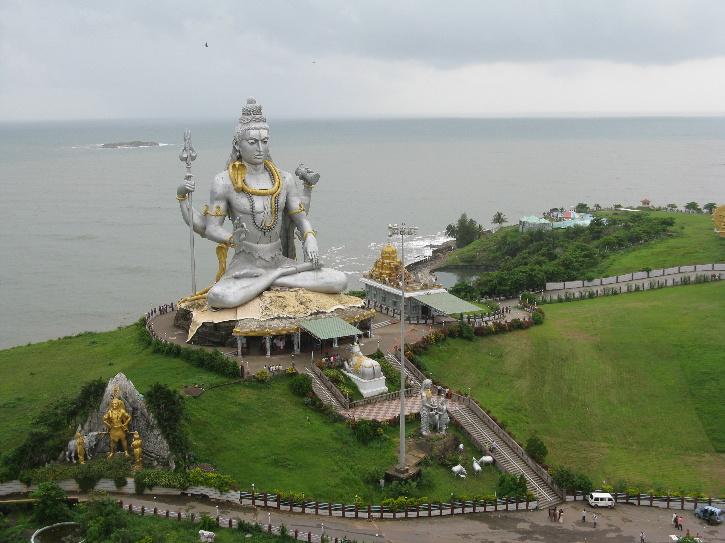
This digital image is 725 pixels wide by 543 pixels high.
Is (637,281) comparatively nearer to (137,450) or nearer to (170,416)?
(170,416)

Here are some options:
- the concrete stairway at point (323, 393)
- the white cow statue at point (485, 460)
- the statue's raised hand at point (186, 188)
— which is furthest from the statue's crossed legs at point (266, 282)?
the white cow statue at point (485, 460)

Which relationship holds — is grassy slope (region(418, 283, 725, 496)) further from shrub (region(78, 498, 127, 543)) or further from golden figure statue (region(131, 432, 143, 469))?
shrub (region(78, 498, 127, 543))

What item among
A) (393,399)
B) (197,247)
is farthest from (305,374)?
(197,247)

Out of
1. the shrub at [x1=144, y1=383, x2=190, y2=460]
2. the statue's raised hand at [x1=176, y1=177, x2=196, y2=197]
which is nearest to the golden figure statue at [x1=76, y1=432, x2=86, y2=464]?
the shrub at [x1=144, y1=383, x2=190, y2=460]

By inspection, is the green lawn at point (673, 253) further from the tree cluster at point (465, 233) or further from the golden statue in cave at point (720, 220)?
the tree cluster at point (465, 233)

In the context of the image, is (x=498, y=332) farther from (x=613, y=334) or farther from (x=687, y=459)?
(x=687, y=459)

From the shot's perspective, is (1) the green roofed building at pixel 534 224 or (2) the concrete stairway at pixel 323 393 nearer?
(2) the concrete stairway at pixel 323 393
